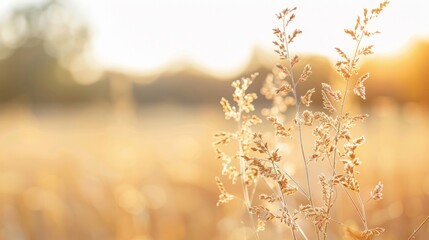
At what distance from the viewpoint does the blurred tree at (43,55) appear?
34.3 metres

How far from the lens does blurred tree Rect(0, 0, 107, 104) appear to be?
113 ft

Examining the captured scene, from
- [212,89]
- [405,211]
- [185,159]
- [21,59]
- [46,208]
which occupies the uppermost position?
[21,59]

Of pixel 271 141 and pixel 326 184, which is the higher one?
pixel 271 141

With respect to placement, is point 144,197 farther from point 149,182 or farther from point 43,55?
point 43,55

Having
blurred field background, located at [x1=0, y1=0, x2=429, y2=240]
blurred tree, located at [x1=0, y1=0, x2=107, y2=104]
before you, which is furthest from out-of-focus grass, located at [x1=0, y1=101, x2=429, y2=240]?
blurred tree, located at [x1=0, y1=0, x2=107, y2=104]

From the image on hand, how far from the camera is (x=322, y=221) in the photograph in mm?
1451

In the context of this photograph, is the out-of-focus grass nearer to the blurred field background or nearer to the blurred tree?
the blurred field background

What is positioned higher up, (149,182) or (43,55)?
(43,55)

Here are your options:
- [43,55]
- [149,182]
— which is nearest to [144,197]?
[149,182]

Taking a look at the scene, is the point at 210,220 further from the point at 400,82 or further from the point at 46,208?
the point at 400,82

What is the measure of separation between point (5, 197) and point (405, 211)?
11.8 ft

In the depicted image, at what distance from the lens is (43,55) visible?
36500 mm

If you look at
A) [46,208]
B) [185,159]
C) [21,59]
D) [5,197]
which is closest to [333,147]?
[46,208]

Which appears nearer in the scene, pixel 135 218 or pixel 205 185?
pixel 135 218
